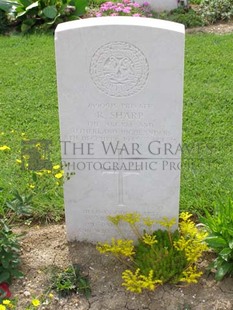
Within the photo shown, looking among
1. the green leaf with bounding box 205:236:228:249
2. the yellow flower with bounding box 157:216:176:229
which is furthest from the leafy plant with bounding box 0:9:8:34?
the green leaf with bounding box 205:236:228:249

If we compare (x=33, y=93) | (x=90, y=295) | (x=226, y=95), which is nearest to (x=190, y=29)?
(x=226, y=95)

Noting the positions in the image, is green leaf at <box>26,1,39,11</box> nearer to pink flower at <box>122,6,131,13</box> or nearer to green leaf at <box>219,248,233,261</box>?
pink flower at <box>122,6,131,13</box>

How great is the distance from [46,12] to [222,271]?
5056 mm

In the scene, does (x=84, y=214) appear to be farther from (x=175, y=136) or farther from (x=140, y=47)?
(x=140, y=47)

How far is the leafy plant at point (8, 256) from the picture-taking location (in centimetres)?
361

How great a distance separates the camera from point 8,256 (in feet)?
11.9

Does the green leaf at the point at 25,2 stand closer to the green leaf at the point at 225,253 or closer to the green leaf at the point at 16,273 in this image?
the green leaf at the point at 16,273

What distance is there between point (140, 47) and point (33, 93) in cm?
307

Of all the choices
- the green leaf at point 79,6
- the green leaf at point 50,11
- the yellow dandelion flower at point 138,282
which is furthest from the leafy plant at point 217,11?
the yellow dandelion flower at point 138,282

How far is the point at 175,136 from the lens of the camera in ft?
12.0

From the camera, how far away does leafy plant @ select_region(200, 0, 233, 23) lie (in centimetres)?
822

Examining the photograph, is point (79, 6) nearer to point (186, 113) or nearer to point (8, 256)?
point (186, 113)

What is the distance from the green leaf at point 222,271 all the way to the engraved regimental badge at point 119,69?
1197 mm

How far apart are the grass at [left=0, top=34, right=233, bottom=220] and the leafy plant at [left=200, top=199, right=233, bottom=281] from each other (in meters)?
0.65
